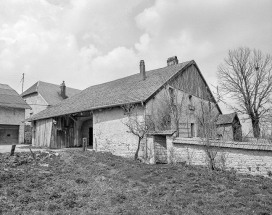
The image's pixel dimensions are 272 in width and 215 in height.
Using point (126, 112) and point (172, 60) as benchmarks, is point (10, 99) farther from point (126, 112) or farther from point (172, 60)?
point (172, 60)

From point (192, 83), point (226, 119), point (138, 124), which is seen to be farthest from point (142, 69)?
point (226, 119)

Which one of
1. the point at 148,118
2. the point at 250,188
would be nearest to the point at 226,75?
the point at 148,118

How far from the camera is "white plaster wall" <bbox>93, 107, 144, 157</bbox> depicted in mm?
12508

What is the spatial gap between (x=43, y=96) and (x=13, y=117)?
5.38m

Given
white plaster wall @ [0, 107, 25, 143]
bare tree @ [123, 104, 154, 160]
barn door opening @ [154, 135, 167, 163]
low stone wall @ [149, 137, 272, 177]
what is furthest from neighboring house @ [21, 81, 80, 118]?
low stone wall @ [149, 137, 272, 177]

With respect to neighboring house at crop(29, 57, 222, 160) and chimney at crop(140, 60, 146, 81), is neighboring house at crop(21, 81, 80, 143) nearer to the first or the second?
neighboring house at crop(29, 57, 222, 160)

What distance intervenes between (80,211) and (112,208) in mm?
750

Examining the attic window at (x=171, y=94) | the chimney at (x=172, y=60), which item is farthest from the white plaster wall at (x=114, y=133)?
the chimney at (x=172, y=60)

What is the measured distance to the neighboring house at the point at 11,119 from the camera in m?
23.0

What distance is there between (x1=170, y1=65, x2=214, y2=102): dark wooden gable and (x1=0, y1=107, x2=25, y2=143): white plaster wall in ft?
61.0

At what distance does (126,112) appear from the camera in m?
12.7

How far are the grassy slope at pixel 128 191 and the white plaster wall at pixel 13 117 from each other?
16.5 metres

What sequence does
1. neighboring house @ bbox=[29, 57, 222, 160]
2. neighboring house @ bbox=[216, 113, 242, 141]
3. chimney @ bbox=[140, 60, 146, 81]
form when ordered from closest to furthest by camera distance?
neighboring house @ bbox=[29, 57, 222, 160], chimney @ bbox=[140, 60, 146, 81], neighboring house @ bbox=[216, 113, 242, 141]

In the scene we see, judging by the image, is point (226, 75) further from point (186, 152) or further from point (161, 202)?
point (161, 202)
